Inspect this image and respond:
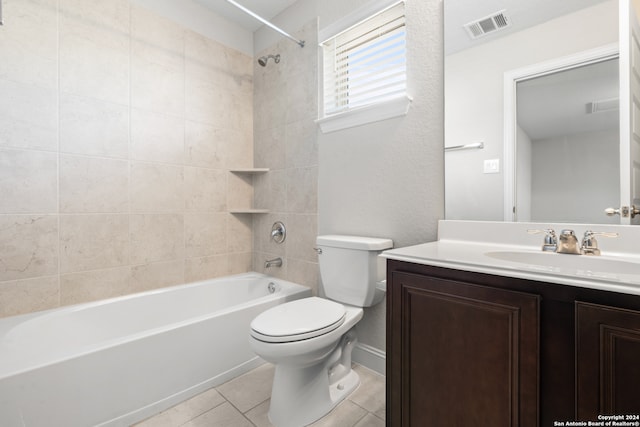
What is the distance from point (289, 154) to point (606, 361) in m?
2.00

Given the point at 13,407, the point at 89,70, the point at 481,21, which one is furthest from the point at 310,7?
the point at 13,407

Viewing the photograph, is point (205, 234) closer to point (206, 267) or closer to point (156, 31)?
point (206, 267)

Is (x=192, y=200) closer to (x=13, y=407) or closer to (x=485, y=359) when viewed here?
(x=13, y=407)

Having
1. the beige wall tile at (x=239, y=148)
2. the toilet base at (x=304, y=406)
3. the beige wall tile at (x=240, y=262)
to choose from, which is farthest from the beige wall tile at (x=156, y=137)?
the toilet base at (x=304, y=406)

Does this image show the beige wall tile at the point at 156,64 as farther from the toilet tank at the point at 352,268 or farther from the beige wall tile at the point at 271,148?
the toilet tank at the point at 352,268

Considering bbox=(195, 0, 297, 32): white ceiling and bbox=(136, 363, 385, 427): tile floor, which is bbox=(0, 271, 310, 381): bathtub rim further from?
bbox=(195, 0, 297, 32): white ceiling

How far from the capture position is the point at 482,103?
138 cm

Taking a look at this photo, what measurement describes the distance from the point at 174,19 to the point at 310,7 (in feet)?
3.24

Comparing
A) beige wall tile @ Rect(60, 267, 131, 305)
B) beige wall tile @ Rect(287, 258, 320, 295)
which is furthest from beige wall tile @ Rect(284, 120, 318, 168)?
beige wall tile @ Rect(60, 267, 131, 305)

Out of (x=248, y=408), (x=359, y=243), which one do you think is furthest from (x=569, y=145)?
(x=248, y=408)

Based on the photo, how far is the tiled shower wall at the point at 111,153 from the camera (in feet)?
5.15

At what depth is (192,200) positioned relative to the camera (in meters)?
2.24

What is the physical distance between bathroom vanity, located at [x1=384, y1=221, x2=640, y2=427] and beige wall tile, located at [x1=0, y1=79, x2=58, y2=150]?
194cm

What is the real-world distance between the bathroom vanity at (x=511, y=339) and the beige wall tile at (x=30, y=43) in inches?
81.5
